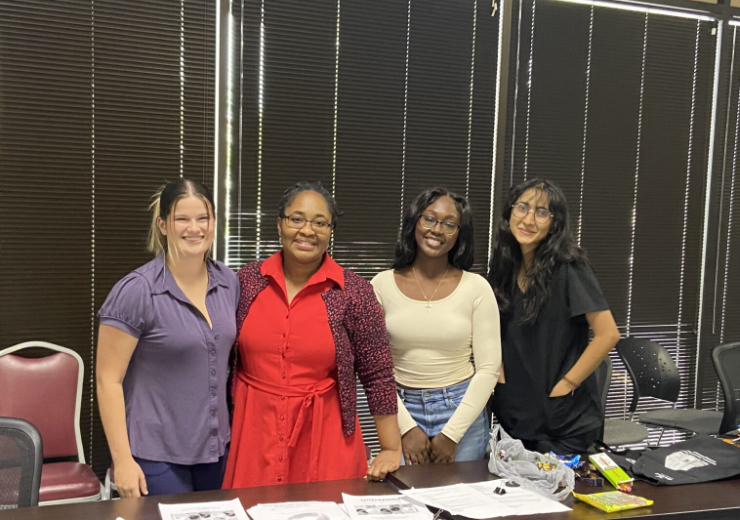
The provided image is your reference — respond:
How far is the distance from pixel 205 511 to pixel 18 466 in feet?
1.86

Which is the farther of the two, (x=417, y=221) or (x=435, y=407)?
(x=417, y=221)

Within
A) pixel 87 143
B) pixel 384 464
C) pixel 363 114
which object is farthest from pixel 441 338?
pixel 87 143

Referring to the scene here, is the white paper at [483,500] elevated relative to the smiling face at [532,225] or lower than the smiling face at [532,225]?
lower

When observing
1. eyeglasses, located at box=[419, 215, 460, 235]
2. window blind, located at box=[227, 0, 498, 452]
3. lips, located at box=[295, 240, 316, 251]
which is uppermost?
window blind, located at box=[227, 0, 498, 452]

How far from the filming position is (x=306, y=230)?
2.01 meters

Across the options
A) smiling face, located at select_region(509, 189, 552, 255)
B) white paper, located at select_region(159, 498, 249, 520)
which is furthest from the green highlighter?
white paper, located at select_region(159, 498, 249, 520)

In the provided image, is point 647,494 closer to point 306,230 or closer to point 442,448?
point 442,448

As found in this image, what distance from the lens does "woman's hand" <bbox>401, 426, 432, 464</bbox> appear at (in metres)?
2.20

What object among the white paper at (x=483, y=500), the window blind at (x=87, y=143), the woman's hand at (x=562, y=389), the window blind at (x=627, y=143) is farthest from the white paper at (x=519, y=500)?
the window blind at (x=627, y=143)

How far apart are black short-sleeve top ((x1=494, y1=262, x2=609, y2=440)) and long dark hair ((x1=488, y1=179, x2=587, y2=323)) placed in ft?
0.10

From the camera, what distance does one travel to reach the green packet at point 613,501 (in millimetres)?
1760

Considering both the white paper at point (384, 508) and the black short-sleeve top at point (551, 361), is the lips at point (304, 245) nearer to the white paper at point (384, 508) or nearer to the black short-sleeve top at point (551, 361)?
the white paper at point (384, 508)

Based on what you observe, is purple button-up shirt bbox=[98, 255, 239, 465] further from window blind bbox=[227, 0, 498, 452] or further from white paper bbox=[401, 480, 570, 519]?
window blind bbox=[227, 0, 498, 452]

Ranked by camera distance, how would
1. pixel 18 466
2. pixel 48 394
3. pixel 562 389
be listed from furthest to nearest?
pixel 48 394 → pixel 562 389 → pixel 18 466
